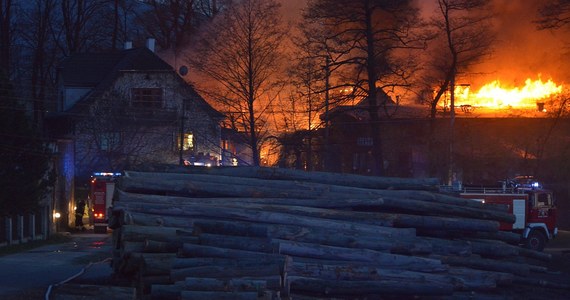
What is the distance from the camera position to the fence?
1094 inches

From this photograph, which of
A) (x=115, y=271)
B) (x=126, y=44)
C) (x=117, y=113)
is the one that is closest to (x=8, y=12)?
(x=126, y=44)

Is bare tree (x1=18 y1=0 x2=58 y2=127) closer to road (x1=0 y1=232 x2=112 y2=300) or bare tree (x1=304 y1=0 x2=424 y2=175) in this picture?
road (x1=0 y1=232 x2=112 y2=300)

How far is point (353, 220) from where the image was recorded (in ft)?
37.0

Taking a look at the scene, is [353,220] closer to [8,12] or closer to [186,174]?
[186,174]

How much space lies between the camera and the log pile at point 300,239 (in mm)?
9914

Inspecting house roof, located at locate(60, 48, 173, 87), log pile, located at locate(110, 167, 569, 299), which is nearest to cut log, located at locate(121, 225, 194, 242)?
log pile, located at locate(110, 167, 569, 299)

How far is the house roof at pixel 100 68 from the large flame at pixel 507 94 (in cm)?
1310

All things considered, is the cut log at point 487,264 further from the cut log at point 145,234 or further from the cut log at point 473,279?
the cut log at point 145,234

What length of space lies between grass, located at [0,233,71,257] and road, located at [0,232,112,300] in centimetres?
51

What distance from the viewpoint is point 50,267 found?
67.2ft

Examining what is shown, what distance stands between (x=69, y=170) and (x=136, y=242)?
2640cm

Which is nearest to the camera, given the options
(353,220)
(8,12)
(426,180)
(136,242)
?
(136,242)

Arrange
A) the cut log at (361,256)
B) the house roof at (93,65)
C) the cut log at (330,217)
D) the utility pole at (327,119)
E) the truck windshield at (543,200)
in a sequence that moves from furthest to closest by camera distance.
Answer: the house roof at (93,65) < the utility pole at (327,119) < the truck windshield at (543,200) < the cut log at (330,217) < the cut log at (361,256)

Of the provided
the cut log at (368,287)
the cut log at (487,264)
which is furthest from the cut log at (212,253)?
the cut log at (487,264)
